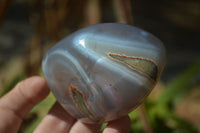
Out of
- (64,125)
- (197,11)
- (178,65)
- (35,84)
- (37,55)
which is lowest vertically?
(178,65)

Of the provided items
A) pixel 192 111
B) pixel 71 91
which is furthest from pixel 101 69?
pixel 192 111

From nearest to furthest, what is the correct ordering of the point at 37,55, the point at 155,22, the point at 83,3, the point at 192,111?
the point at 83,3 < the point at 192,111 < the point at 37,55 < the point at 155,22

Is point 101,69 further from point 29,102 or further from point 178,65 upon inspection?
point 178,65

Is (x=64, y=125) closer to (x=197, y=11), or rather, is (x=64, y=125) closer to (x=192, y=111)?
(x=192, y=111)

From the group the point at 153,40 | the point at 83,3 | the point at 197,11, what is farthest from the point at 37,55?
the point at 197,11

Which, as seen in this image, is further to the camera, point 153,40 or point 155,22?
point 155,22

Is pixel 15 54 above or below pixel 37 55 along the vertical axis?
below

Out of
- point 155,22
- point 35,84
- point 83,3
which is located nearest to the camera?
point 35,84
